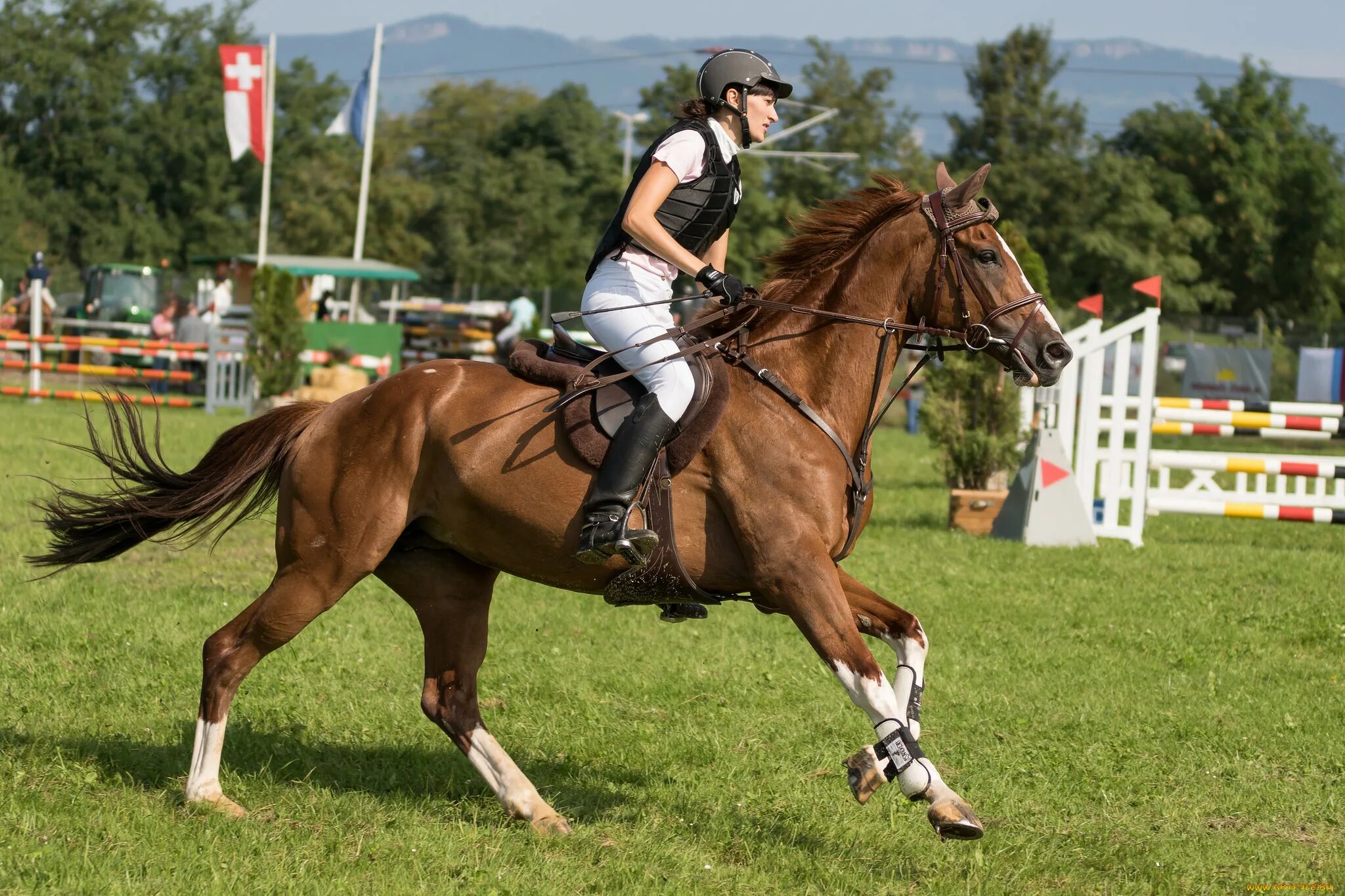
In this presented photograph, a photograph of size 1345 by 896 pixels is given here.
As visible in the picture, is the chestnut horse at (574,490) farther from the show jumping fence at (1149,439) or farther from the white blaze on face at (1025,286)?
the show jumping fence at (1149,439)

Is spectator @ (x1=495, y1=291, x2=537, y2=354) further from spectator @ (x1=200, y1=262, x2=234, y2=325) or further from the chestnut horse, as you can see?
the chestnut horse

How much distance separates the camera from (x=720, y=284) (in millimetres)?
5414

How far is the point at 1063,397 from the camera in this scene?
1324 centimetres

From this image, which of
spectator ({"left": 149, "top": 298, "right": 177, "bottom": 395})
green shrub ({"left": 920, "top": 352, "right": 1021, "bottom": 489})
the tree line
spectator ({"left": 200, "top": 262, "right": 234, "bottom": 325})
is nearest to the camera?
green shrub ({"left": 920, "top": 352, "right": 1021, "bottom": 489})

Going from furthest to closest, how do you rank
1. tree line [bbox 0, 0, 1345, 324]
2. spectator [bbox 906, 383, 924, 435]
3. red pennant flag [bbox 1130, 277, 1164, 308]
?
1. tree line [bbox 0, 0, 1345, 324]
2. spectator [bbox 906, 383, 924, 435]
3. red pennant flag [bbox 1130, 277, 1164, 308]

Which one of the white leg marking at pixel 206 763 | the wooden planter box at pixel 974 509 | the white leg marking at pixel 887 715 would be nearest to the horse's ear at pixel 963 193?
the white leg marking at pixel 887 715

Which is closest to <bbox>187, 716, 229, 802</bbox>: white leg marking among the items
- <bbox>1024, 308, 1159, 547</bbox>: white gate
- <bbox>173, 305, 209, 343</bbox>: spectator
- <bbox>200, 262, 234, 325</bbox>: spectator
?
<bbox>1024, 308, 1159, 547</bbox>: white gate

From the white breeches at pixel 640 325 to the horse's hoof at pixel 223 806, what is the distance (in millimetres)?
2339

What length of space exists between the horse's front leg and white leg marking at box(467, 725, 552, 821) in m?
1.35

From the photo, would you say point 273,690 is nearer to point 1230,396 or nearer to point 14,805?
point 14,805

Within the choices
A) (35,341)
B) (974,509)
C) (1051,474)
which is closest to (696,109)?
(1051,474)

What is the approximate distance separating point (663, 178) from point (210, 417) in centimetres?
1927

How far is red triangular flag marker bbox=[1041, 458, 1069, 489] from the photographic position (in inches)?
493

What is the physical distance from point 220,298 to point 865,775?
30.5 meters
